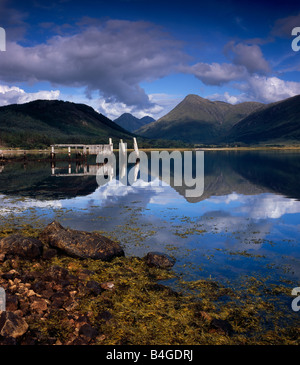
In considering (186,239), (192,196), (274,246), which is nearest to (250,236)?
(274,246)

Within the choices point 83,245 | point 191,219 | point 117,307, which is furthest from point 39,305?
point 191,219

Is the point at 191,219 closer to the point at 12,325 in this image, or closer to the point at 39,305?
the point at 39,305

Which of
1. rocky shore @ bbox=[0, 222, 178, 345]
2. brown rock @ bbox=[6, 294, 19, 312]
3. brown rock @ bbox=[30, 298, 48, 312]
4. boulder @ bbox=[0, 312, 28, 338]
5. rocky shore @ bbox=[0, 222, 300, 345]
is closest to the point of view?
boulder @ bbox=[0, 312, 28, 338]

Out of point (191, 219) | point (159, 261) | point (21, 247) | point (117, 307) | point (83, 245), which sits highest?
point (21, 247)

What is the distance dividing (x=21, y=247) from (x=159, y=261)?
5254mm

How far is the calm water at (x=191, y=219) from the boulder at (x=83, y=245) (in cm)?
107

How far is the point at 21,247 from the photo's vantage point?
37.6ft

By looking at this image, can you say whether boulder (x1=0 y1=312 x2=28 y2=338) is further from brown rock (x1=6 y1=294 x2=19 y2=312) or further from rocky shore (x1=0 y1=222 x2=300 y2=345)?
brown rock (x1=6 y1=294 x2=19 y2=312)

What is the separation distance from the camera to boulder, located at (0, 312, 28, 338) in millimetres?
6535

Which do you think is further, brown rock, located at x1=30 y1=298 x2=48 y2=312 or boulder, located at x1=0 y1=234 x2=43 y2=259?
boulder, located at x1=0 y1=234 x2=43 y2=259

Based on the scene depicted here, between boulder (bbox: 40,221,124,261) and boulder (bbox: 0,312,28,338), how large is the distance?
16.3ft

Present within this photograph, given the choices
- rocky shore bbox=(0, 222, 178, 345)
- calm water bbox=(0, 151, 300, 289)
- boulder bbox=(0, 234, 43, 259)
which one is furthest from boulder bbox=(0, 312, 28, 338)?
calm water bbox=(0, 151, 300, 289)

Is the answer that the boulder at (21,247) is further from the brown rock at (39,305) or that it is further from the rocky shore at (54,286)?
the brown rock at (39,305)

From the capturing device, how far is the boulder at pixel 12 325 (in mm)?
6535
